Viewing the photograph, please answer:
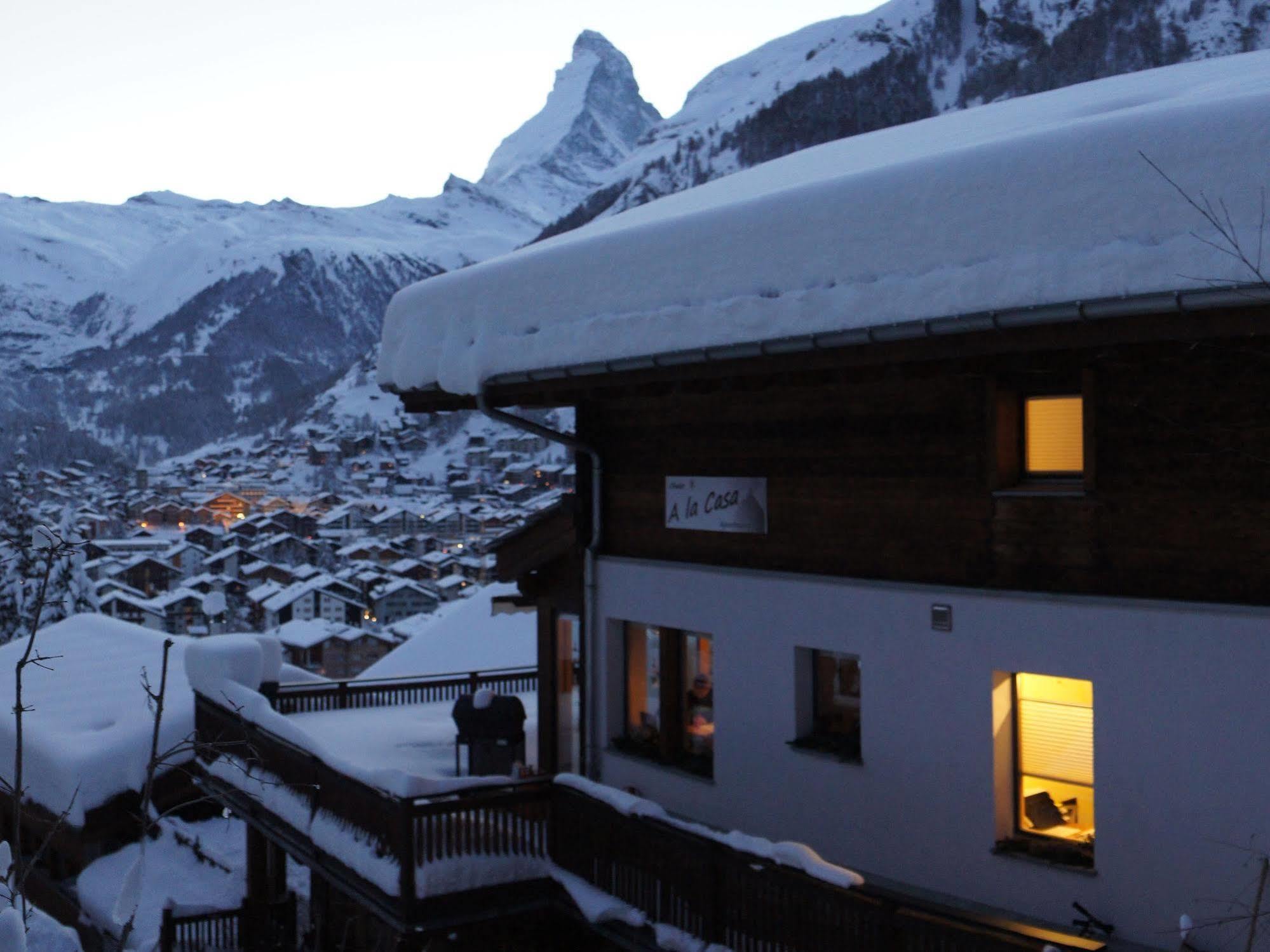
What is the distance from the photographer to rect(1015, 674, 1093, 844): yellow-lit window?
6.92 metres

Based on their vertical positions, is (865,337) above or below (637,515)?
above

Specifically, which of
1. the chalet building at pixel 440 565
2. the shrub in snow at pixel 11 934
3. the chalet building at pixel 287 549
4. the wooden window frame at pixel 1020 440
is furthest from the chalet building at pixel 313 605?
the shrub in snow at pixel 11 934

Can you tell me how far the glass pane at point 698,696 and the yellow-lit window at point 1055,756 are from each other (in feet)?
8.96

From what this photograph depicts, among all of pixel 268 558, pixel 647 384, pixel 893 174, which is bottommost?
pixel 268 558

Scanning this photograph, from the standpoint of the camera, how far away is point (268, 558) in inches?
4542

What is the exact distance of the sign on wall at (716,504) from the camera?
8.83 meters

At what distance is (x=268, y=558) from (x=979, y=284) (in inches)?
4529

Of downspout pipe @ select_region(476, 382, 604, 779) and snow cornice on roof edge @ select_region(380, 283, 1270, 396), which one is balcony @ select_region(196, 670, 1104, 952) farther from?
snow cornice on roof edge @ select_region(380, 283, 1270, 396)

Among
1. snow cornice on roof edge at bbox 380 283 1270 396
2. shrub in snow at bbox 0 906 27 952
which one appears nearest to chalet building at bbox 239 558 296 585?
snow cornice on roof edge at bbox 380 283 1270 396

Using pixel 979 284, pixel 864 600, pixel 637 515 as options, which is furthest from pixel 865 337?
pixel 637 515

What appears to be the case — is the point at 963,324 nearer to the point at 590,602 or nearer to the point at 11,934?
the point at 11,934

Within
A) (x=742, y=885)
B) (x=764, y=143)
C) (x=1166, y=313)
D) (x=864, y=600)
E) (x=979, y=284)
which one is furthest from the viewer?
(x=764, y=143)

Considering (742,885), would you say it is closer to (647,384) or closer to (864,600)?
(864,600)

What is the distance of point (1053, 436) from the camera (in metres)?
7.09
